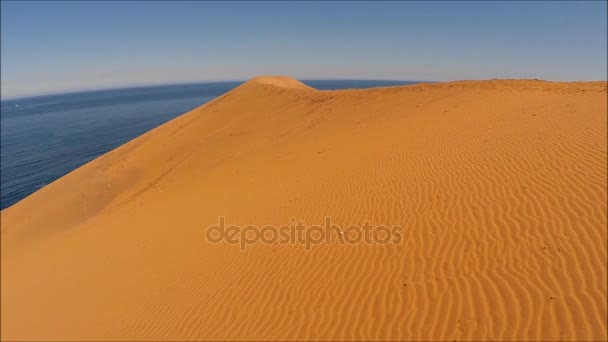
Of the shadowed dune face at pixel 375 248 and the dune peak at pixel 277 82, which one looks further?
the dune peak at pixel 277 82

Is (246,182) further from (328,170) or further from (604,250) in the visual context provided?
(604,250)

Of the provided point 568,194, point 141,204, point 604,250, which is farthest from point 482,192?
point 141,204

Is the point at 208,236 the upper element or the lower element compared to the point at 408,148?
lower

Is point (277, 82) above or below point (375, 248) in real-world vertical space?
above

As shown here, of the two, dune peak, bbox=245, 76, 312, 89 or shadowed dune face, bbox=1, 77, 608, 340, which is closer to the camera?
shadowed dune face, bbox=1, 77, 608, 340

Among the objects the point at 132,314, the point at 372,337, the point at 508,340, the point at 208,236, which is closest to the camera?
the point at 508,340

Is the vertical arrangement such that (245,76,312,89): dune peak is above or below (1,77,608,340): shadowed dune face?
above

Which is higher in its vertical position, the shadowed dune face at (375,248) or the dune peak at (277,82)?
the dune peak at (277,82)

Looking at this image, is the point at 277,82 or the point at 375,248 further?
the point at 277,82
